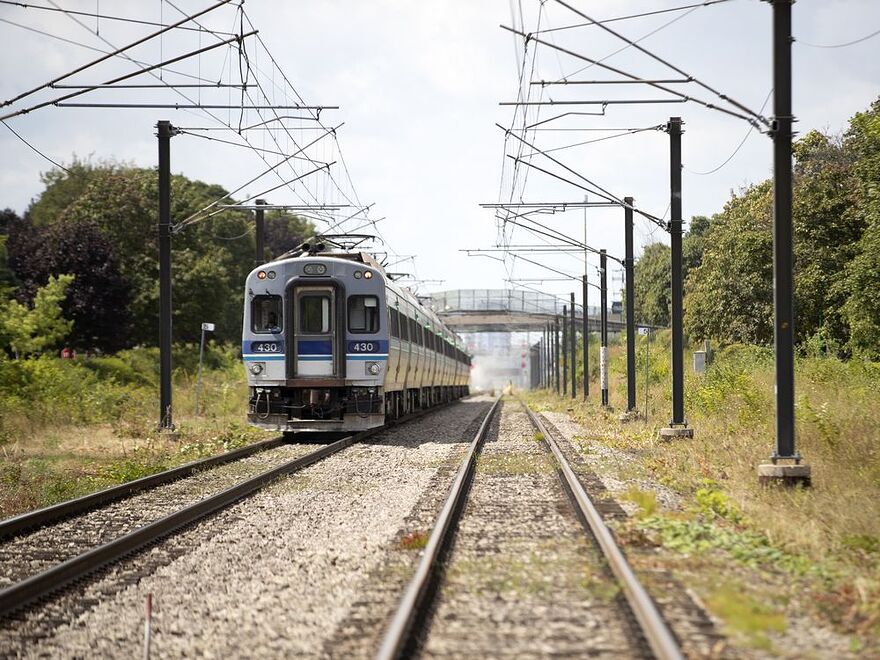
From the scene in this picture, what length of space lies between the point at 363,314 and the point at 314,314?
0.91m

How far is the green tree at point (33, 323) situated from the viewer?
981 inches

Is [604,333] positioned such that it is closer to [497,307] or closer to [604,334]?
[604,334]

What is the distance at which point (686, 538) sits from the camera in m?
7.95

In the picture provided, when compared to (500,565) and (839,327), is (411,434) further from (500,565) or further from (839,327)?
(839,327)

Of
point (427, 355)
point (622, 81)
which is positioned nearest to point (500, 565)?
point (622, 81)

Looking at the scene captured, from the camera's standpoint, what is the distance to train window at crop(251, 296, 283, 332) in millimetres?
18953

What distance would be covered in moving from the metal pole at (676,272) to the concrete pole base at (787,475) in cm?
667

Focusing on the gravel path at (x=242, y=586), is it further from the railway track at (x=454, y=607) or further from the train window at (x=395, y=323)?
the train window at (x=395, y=323)

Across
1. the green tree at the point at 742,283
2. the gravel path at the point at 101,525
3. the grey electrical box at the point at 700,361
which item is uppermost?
the green tree at the point at 742,283

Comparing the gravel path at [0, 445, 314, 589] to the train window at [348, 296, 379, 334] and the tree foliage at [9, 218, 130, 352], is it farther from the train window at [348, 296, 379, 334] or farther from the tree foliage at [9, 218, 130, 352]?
the tree foliage at [9, 218, 130, 352]

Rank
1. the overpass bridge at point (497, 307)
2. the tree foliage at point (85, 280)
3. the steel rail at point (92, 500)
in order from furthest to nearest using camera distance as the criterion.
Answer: the overpass bridge at point (497, 307) < the tree foliage at point (85, 280) < the steel rail at point (92, 500)

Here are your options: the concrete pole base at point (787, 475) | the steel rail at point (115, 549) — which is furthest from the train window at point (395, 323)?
A: the concrete pole base at point (787, 475)

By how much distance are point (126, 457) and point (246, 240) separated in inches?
1928

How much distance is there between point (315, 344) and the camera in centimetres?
1900
